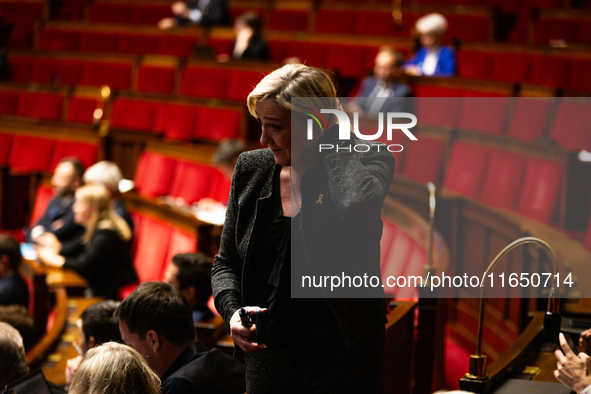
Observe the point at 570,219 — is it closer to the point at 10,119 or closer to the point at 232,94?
the point at 232,94

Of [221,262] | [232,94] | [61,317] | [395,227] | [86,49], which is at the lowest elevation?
[61,317]

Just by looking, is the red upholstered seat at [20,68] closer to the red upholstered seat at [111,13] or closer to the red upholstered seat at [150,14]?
the red upholstered seat at [111,13]

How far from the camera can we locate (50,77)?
12.0ft

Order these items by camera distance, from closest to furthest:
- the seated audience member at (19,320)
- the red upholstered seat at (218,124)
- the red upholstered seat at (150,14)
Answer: the seated audience member at (19,320), the red upholstered seat at (218,124), the red upholstered seat at (150,14)

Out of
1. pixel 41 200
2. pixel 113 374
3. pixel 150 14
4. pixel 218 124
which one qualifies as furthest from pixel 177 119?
pixel 113 374

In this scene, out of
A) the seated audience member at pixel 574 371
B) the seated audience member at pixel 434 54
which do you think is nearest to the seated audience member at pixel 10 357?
the seated audience member at pixel 574 371

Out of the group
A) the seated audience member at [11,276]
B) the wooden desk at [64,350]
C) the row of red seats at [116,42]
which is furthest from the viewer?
the row of red seats at [116,42]

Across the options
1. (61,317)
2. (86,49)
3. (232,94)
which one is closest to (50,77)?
(86,49)

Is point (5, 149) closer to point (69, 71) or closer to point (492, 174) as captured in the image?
point (69, 71)

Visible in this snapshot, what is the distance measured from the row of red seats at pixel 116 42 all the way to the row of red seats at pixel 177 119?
0.69 metres

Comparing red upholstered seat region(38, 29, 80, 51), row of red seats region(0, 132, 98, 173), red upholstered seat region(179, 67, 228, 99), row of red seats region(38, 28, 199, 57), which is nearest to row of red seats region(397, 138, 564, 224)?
red upholstered seat region(179, 67, 228, 99)

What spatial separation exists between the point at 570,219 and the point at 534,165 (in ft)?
0.71

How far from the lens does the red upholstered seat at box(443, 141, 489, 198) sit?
6.79 ft

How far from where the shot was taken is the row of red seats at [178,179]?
245cm
